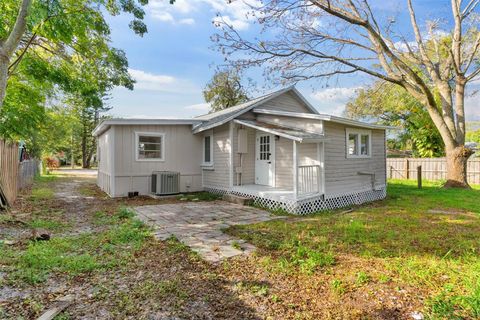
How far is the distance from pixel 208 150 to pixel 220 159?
3.94 ft

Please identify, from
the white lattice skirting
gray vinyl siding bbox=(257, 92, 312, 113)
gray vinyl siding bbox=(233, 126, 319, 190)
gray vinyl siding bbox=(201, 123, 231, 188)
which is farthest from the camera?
gray vinyl siding bbox=(257, 92, 312, 113)

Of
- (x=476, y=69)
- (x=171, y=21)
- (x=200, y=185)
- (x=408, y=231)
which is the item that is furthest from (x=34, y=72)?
(x=476, y=69)

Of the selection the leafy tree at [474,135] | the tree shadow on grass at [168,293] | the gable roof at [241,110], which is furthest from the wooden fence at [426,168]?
the tree shadow on grass at [168,293]

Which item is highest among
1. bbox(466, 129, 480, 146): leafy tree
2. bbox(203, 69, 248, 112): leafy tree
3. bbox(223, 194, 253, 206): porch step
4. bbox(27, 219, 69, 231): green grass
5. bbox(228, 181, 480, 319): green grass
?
bbox(203, 69, 248, 112): leafy tree

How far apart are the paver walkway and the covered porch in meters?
1.07

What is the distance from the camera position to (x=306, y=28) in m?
11.5

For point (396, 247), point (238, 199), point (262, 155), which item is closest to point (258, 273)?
point (396, 247)

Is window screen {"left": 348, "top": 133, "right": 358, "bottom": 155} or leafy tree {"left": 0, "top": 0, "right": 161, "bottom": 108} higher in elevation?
leafy tree {"left": 0, "top": 0, "right": 161, "bottom": 108}

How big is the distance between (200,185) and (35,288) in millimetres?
8599

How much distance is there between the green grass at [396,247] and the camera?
126 inches

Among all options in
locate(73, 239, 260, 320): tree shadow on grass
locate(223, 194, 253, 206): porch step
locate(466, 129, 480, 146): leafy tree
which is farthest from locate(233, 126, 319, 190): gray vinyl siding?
locate(466, 129, 480, 146): leafy tree

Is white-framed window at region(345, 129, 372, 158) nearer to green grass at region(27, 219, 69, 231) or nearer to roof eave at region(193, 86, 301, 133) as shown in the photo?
roof eave at region(193, 86, 301, 133)

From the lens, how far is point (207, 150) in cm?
1162

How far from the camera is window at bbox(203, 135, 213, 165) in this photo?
11.2 metres
